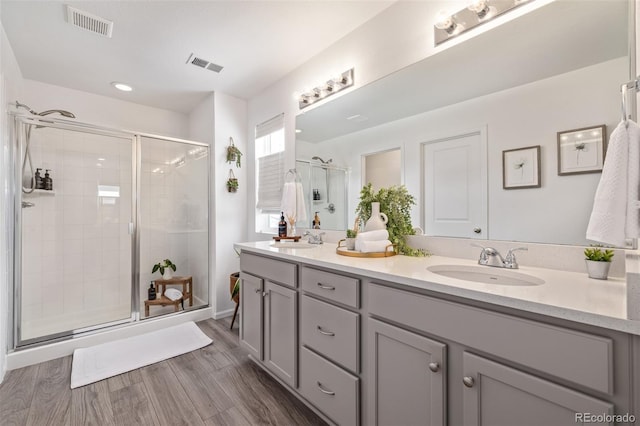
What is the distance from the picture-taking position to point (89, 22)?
1936 millimetres

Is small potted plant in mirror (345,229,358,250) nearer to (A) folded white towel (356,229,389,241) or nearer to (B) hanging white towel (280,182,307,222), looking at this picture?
(A) folded white towel (356,229,389,241)

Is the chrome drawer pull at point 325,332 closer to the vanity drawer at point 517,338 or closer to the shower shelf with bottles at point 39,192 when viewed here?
the vanity drawer at point 517,338

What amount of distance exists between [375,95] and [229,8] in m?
1.16

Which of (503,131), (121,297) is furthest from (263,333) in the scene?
(121,297)

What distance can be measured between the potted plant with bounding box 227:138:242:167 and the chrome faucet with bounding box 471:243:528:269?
2.66 metres

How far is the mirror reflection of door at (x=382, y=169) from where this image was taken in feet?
5.80

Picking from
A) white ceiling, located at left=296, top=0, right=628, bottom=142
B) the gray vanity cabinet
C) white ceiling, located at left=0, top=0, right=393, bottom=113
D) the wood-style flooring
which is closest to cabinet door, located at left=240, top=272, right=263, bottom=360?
the gray vanity cabinet

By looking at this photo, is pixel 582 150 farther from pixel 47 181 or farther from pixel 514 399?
pixel 47 181

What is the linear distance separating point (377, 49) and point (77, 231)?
338 centimetres

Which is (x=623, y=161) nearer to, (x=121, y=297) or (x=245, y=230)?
(x=245, y=230)

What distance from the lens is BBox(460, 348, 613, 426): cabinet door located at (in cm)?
70

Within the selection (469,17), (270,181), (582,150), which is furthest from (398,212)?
(270,181)

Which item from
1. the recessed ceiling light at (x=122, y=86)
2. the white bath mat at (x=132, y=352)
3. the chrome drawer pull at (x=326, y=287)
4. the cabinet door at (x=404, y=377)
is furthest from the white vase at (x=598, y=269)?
the recessed ceiling light at (x=122, y=86)

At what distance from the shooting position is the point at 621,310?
0.69 metres
